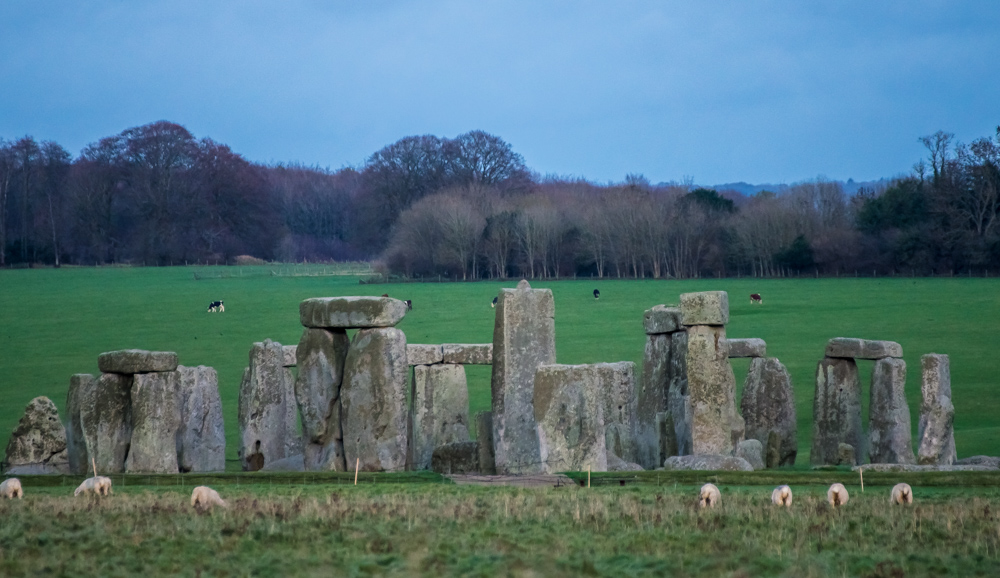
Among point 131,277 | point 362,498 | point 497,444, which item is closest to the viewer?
point 362,498

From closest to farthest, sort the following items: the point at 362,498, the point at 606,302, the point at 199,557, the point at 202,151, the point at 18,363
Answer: the point at 199,557, the point at 362,498, the point at 18,363, the point at 606,302, the point at 202,151

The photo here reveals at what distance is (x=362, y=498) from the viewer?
13.2 metres

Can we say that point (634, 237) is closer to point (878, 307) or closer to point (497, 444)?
point (878, 307)

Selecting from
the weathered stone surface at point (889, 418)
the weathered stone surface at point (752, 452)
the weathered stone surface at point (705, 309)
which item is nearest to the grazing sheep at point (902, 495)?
the weathered stone surface at point (752, 452)

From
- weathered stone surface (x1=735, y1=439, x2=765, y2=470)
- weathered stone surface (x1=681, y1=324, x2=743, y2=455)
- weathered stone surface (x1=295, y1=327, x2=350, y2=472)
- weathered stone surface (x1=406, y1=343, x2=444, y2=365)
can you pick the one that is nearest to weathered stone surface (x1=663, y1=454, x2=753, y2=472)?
weathered stone surface (x1=681, y1=324, x2=743, y2=455)

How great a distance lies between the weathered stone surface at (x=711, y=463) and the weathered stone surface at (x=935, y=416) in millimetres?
4658

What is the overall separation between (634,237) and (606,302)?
869 inches

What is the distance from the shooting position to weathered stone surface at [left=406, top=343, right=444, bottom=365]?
21.7 m

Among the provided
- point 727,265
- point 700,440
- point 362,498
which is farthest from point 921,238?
point 362,498

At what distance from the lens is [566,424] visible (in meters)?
16.3

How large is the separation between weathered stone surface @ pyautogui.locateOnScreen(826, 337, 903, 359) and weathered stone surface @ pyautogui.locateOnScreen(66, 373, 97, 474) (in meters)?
12.2

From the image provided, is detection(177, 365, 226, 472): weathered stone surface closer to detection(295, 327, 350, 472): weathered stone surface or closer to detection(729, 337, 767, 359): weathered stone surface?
detection(295, 327, 350, 472): weathered stone surface

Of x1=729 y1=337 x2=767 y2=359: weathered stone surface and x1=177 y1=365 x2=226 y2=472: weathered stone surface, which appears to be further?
x1=729 y1=337 x2=767 y2=359: weathered stone surface

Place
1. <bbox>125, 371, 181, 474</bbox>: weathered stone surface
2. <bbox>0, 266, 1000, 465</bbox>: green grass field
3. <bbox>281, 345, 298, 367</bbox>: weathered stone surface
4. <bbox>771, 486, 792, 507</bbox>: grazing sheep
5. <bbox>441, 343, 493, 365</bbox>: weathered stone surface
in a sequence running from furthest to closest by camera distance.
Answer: <bbox>0, 266, 1000, 465</bbox>: green grass field
<bbox>281, 345, 298, 367</bbox>: weathered stone surface
<bbox>441, 343, 493, 365</bbox>: weathered stone surface
<bbox>125, 371, 181, 474</bbox>: weathered stone surface
<bbox>771, 486, 792, 507</bbox>: grazing sheep
